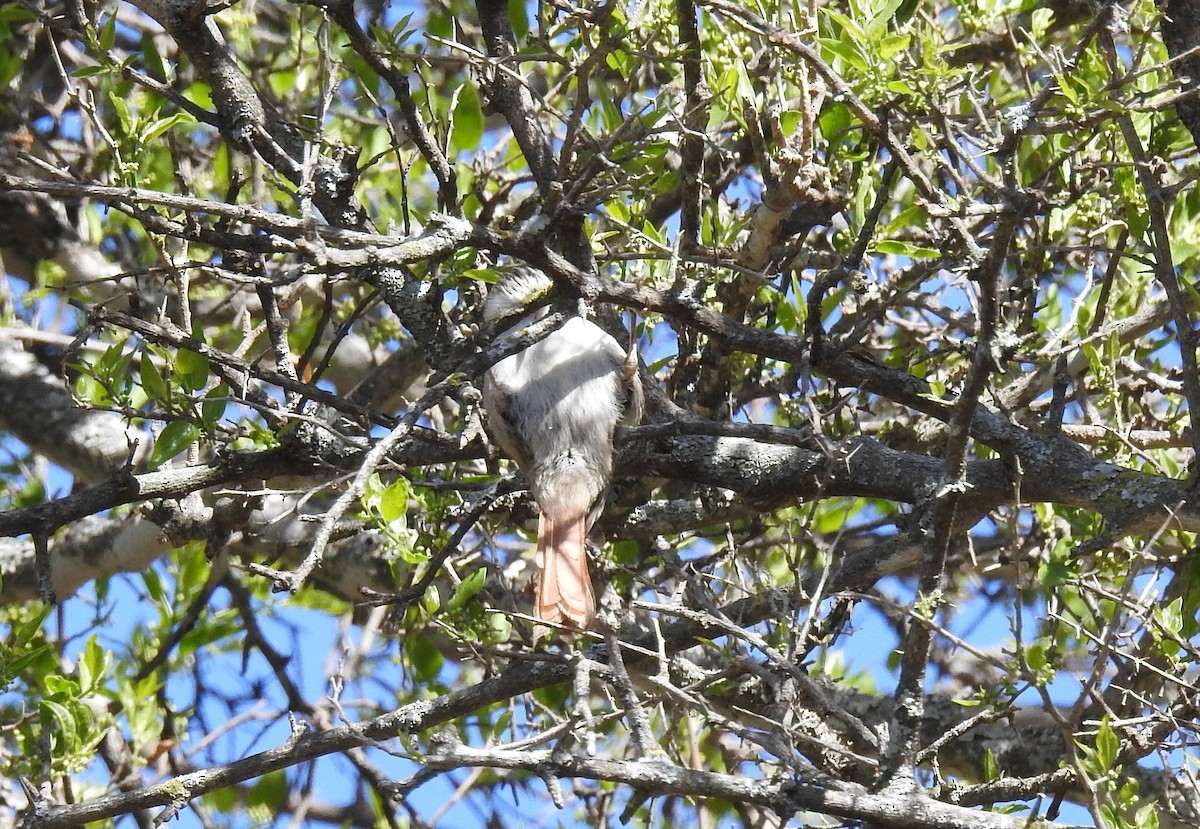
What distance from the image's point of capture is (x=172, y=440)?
3.06 metres

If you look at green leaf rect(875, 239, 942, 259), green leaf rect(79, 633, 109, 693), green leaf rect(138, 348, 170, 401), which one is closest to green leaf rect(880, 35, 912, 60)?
green leaf rect(875, 239, 942, 259)

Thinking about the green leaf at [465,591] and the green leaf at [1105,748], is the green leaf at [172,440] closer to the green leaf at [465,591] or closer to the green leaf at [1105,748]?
the green leaf at [465,591]

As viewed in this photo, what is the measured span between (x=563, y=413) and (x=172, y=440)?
0.96m

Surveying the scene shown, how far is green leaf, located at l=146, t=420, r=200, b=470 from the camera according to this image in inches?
120

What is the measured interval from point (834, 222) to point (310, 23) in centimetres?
268

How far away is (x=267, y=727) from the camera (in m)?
4.36

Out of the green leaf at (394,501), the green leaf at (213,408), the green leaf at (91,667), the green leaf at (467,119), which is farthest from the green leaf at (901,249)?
the green leaf at (91,667)

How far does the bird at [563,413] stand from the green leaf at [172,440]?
721 mm

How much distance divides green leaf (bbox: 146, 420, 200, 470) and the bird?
28.4 inches

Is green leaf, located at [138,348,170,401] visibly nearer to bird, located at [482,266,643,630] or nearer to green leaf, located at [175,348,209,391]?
green leaf, located at [175,348,209,391]

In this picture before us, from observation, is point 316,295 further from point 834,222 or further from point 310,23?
point 834,222

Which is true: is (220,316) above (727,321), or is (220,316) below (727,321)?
above

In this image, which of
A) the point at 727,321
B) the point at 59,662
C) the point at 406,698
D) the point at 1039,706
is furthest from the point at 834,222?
the point at 59,662

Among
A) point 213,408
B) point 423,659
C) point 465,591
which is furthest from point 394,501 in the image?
point 423,659
